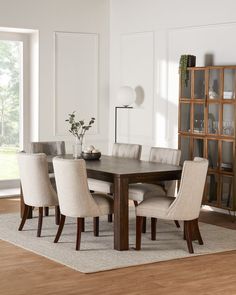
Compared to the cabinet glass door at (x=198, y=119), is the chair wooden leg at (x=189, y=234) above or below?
below

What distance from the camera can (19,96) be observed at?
9391 millimetres

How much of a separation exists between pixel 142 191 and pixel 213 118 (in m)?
1.38

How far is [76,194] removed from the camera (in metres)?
Answer: 5.84

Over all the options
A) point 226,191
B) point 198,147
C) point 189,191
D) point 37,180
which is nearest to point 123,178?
point 189,191

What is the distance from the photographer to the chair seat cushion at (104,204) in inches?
234

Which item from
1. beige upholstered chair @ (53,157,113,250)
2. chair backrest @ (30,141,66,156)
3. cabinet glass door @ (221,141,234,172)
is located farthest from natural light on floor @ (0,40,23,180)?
beige upholstered chair @ (53,157,113,250)

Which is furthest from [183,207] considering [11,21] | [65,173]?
[11,21]

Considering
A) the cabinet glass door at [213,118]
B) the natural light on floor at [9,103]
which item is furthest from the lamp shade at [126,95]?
the cabinet glass door at [213,118]

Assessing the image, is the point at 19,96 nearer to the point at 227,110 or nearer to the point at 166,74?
the point at 166,74

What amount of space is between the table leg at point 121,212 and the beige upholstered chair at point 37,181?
0.80 metres

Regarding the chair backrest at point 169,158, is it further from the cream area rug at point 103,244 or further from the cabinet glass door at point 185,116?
the cabinet glass door at point 185,116

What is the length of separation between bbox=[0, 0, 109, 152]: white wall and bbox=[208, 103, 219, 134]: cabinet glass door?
262 centimetres

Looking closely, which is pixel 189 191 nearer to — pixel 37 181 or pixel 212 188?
pixel 37 181

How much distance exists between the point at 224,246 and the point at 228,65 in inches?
91.0
